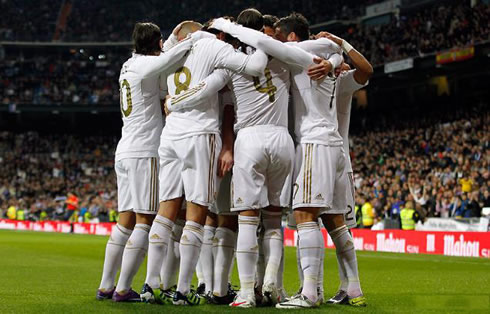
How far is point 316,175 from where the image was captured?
645 cm

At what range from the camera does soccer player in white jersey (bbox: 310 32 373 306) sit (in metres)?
6.84

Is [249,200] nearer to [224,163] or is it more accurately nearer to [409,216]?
[224,163]

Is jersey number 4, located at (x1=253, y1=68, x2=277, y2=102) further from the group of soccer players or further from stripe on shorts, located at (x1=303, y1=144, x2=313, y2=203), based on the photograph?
stripe on shorts, located at (x1=303, y1=144, x2=313, y2=203)

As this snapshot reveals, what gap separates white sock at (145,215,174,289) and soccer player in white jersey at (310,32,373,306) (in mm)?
1472

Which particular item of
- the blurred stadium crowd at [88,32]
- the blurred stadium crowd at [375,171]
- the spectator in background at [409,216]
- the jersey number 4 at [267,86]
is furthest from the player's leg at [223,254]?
the blurred stadium crowd at [88,32]

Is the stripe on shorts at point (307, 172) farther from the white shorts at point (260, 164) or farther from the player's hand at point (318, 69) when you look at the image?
the player's hand at point (318, 69)

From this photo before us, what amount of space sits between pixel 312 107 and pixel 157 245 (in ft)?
5.99

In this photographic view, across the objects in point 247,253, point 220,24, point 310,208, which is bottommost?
point 247,253

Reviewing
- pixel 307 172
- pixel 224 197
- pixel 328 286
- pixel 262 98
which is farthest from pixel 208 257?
pixel 328 286

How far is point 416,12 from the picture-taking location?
3922cm

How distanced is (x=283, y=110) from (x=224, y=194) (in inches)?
37.3

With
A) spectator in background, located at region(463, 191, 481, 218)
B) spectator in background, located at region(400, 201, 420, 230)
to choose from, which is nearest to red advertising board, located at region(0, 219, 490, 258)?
spectator in background, located at region(400, 201, 420, 230)

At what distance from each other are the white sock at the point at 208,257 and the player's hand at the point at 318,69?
1775mm

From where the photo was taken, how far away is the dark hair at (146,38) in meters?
6.89
